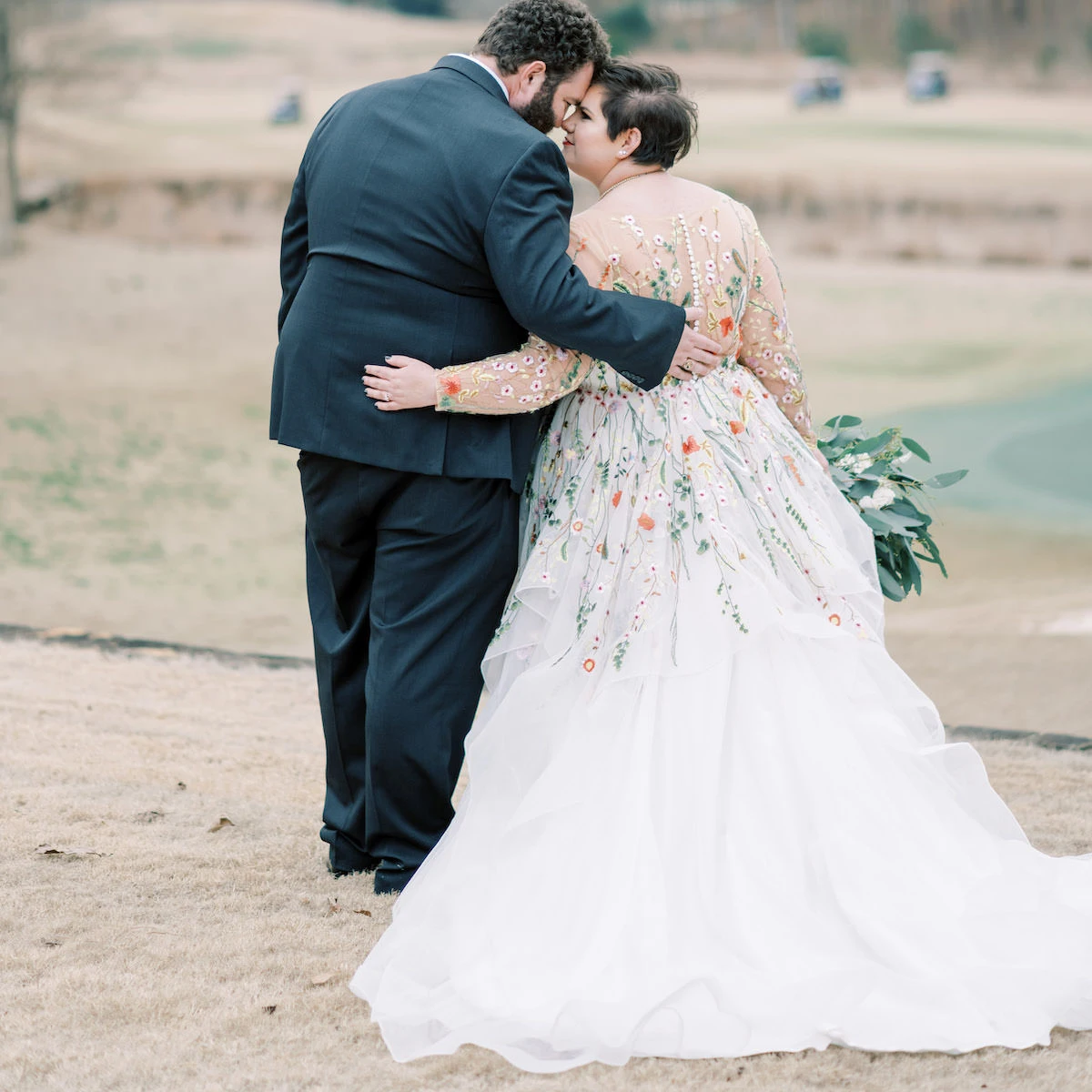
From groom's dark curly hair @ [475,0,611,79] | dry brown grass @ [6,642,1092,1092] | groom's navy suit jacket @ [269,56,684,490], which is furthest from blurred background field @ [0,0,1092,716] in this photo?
groom's dark curly hair @ [475,0,611,79]

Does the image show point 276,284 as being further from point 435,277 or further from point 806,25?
point 435,277

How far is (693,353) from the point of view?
6.85ft

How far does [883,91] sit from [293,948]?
7843 mm

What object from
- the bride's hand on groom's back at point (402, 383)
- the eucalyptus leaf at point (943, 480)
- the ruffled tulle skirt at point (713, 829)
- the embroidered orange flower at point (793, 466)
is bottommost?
the ruffled tulle skirt at point (713, 829)

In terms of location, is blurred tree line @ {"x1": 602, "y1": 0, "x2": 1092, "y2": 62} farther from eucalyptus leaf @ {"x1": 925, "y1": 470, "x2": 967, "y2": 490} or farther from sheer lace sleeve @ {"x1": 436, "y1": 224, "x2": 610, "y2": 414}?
sheer lace sleeve @ {"x1": 436, "y1": 224, "x2": 610, "y2": 414}

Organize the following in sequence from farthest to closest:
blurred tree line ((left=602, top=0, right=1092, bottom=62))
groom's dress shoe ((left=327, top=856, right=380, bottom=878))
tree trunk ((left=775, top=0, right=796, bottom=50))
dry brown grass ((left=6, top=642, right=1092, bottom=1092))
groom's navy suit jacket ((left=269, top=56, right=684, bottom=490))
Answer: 1. tree trunk ((left=775, top=0, right=796, bottom=50))
2. blurred tree line ((left=602, top=0, right=1092, bottom=62))
3. groom's dress shoe ((left=327, top=856, right=380, bottom=878))
4. groom's navy suit jacket ((left=269, top=56, right=684, bottom=490))
5. dry brown grass ((left=6, top=642, right=1092, bottom=1092))

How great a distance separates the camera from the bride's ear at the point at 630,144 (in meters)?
2.09

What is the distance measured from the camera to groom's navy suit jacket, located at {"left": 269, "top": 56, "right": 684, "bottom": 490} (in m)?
1.99

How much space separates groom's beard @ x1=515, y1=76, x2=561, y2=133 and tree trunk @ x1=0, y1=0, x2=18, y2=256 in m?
8.45

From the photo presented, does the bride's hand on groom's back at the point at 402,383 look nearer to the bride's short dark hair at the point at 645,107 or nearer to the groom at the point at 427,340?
the groom at the point at 427,340

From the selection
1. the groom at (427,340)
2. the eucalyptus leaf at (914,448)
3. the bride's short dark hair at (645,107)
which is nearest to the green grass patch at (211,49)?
the groom at (427,340)

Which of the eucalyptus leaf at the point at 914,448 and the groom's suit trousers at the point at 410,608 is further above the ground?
the eucalyptus leaf at the point at 914,448

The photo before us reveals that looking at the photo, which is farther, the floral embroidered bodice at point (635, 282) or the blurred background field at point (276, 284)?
the blurred background field at point (276, 284)

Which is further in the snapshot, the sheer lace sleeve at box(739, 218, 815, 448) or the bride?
the sheer lace sleeve at box(739, 218, 815, 448)
